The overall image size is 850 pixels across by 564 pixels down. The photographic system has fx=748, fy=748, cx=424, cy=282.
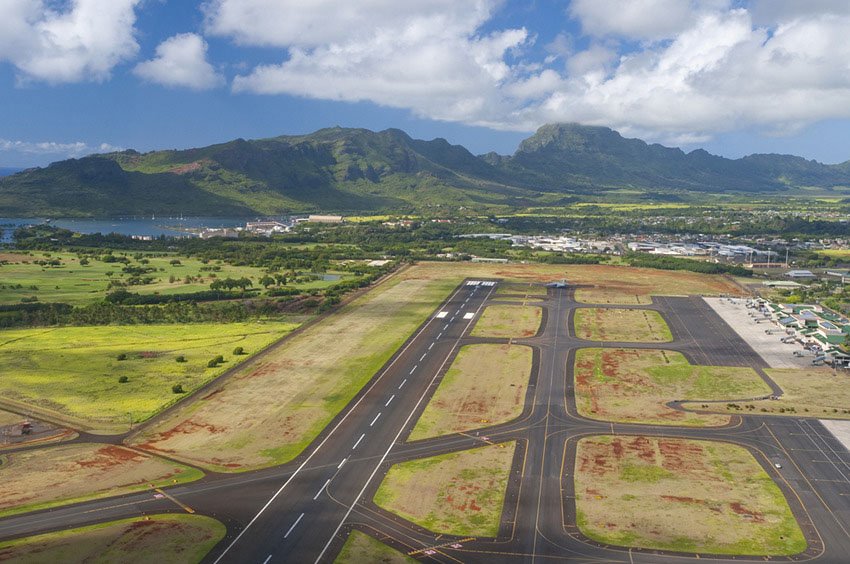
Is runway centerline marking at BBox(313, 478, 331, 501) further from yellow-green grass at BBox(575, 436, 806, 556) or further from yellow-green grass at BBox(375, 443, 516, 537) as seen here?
yellow-green grass at BBox(575, 436, 806, 556)

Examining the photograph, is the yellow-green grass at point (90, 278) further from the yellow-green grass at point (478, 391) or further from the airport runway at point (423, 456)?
the airport runway at point (423, 456)

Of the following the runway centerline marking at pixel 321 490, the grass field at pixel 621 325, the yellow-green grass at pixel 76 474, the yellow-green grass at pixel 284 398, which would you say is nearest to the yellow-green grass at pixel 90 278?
the yellow-green grass at pixel 284 398

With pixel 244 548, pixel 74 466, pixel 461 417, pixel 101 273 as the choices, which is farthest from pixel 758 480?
pixel 101 273

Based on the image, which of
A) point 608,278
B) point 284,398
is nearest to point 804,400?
point 284,398

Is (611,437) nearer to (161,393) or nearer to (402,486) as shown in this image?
(402,486)

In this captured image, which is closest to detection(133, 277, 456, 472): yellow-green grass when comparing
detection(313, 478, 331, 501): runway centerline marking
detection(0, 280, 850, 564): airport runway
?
detection(0, 280, 850, 564): airport runway

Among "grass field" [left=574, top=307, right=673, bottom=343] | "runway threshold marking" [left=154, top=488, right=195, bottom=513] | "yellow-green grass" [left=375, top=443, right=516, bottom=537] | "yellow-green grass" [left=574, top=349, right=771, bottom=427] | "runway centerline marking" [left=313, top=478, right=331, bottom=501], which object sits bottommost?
"grass field" [left=574, top=307, right=673, bottom=343]
